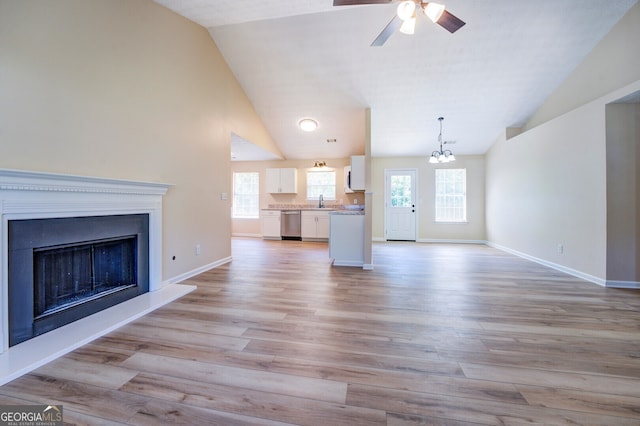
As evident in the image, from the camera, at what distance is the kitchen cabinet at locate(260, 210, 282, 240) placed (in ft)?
24.2

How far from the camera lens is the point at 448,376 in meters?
1.51

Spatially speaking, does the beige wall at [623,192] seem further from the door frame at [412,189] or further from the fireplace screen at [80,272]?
the fireplace screen at [80,272]

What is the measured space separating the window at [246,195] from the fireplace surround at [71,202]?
4899 millimetres

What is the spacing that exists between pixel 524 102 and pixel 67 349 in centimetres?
705

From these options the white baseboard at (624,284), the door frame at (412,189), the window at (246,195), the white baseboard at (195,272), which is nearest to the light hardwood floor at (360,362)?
the white baseboard at (624,284)

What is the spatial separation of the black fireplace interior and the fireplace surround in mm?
53

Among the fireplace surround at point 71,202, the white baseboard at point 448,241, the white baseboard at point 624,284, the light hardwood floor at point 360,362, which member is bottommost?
the light hardwood floor at point 360,362

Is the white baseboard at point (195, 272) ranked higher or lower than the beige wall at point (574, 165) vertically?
lower

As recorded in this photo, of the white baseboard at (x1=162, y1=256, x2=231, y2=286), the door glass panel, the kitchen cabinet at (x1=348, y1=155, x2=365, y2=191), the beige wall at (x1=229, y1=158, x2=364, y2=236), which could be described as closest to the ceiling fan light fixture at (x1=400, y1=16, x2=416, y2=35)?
the kitchen cabinet at (x1=348, y1=155, x2=365, y2=191)

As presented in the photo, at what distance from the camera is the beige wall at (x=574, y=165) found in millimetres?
3266

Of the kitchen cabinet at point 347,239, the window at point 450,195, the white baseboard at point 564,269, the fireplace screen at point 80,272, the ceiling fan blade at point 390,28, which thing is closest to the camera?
the fireplace screen at point 80,272

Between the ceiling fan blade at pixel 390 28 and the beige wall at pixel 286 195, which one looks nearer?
the ceiling fan blade at pixel 390 28

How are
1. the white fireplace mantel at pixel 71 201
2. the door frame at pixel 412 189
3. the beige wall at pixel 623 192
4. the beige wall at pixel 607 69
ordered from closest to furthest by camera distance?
the white fireplace mantel at pixel 71 201 → the beige wall at pixel 607 69 → the beige wall at pixel 623 192 → the door frame at pixel 412 189

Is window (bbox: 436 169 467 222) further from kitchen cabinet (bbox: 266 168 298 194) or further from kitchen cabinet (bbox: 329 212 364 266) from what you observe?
kitchen cabinet (bbox: 266 168 298 194)
